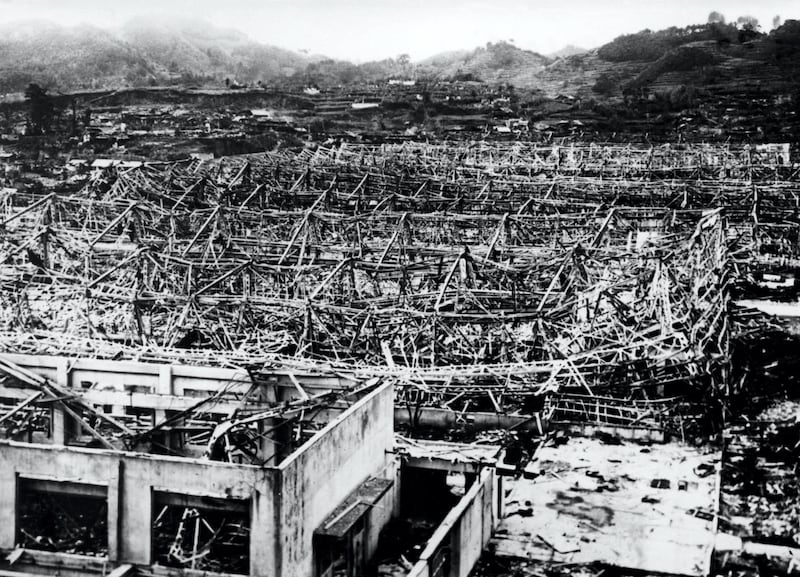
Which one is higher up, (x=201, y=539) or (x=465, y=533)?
(x=465, y=533)

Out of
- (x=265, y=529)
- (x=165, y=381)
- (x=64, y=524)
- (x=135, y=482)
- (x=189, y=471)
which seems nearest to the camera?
(x=265, y=529)

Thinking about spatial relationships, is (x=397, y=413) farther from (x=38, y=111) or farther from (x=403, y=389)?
(x=38, y=111)

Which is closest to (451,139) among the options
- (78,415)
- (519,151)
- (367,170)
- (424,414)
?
(519,151)

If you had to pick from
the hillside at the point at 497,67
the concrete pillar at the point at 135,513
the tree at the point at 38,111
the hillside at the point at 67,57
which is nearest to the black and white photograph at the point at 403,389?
the concrete pillar at the point at 135,513

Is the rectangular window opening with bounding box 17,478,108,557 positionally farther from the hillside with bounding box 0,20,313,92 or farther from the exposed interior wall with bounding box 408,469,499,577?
the hillside with bounding box 0,20,313,92

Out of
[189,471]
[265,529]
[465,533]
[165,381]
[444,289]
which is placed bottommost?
[465,533]

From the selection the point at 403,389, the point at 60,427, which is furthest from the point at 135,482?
the point at 403,389

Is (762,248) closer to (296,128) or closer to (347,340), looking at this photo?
(347,340)

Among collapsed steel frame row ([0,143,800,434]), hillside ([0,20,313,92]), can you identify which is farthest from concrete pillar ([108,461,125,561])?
hillside ([0,20,313,92])

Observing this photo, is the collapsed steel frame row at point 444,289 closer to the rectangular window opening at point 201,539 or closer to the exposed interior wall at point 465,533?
the rectangular window opening at point 201,539
